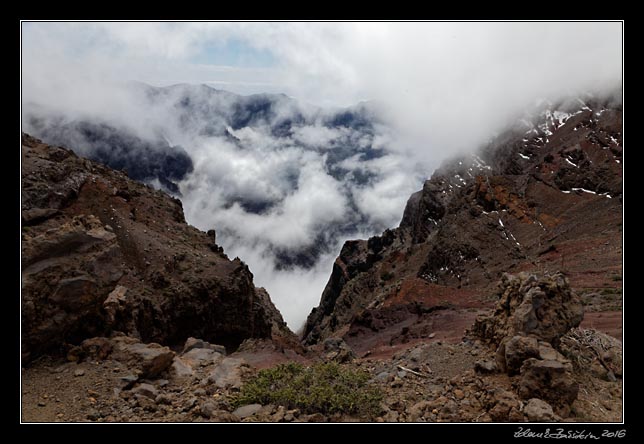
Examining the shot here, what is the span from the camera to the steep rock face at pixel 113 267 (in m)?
9.91

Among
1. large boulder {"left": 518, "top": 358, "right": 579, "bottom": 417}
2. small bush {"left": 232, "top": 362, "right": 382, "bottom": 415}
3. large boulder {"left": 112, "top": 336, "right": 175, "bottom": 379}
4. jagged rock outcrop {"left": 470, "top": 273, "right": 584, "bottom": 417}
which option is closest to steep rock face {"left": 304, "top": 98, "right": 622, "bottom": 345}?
jagged rock outcrop {"left": 470, "top": 273, "right": 584, "bottom": 417}

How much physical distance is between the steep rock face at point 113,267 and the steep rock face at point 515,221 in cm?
973

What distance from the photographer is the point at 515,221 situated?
4019 centimetres

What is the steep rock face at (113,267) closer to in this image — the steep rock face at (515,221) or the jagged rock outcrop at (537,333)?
the jagged rock outcrop at (537,333)

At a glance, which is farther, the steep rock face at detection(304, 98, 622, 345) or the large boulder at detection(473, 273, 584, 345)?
the steep rock face at detection(304, 98, 622, 345)

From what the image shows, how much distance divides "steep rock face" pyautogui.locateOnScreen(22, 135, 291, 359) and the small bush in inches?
174

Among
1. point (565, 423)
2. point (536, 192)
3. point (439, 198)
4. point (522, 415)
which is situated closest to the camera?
point (565, 423)

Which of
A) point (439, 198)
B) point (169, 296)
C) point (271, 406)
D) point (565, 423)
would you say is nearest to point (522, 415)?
point (565, 423)

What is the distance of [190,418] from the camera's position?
8.00m

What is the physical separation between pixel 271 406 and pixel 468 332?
6.87 metres

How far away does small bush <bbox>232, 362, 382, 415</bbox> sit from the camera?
8273 millimetres

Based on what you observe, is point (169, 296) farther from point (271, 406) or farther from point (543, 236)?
point (543, 236)

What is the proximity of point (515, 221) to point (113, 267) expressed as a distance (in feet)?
120

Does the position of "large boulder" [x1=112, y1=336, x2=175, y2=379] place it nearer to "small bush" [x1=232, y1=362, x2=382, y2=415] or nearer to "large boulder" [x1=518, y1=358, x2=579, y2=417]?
"small bush" [x1=232, y1=362, x2=382, y2=415]
